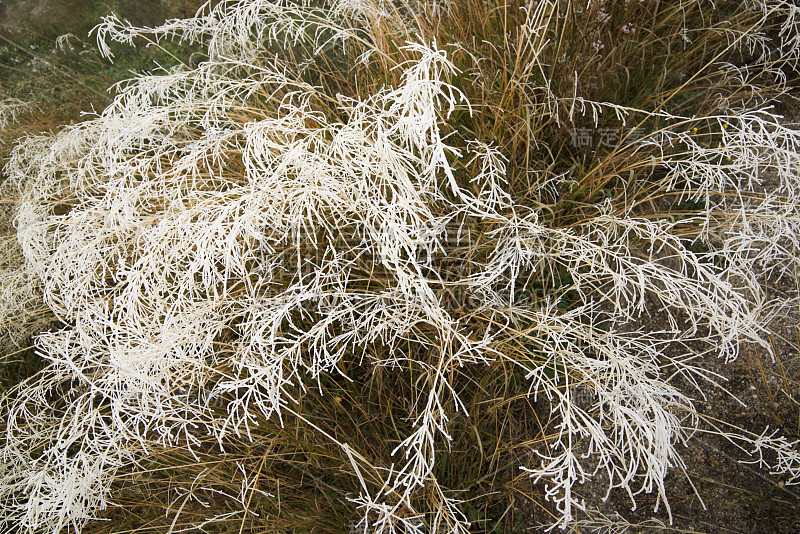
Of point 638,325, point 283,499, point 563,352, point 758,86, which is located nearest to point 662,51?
point 758,86

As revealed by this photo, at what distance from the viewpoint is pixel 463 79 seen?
1.65 m

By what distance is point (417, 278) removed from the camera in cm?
133

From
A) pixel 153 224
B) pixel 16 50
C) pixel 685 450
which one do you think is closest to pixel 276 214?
pixel 153 224

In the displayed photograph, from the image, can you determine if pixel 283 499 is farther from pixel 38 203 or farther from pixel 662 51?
pixel 662 51

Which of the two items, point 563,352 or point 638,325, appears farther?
point 638,325

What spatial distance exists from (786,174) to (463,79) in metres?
0.97

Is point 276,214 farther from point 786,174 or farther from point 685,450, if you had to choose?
point 685,450

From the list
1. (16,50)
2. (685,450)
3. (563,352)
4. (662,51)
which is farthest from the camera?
(16,50)

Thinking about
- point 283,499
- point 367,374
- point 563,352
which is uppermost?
point 563,352

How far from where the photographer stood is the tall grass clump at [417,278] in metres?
1.25

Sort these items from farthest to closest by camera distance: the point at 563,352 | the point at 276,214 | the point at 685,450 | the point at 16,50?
the point at 16,50 → the point at 685,450 → the point at 276,214 → the point at 563,352

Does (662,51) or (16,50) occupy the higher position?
(16,50)

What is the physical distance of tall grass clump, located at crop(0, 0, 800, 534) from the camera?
1.25 m

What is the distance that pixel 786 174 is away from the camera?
1194 millimetres
